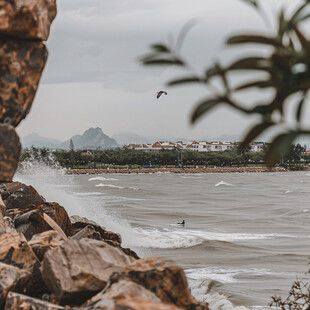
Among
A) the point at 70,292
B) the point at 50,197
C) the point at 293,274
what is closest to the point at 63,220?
the point at 70,292

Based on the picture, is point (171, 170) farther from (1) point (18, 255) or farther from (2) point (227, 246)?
(1) point (18, 255)

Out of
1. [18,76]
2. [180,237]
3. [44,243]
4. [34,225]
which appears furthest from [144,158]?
[18,76]

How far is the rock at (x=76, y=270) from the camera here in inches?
158

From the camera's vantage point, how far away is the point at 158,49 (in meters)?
1.89

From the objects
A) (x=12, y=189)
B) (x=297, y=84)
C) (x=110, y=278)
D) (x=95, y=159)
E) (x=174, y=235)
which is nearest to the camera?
(x=297, y=84)

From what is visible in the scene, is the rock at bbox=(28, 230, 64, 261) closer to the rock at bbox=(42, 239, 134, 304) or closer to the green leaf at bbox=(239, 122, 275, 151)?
the rock at bbox=(42, 239, 134, 304)

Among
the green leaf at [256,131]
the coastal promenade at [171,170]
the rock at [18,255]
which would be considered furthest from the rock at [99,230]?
the coastal promenade at [171,170]

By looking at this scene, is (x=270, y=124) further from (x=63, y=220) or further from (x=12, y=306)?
(x=63, y=220)

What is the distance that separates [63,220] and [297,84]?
6.77 metres

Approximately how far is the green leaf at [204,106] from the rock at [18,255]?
315 cm

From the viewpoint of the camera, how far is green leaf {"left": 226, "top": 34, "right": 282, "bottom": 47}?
5.85 ft

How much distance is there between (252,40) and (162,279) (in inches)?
96.1

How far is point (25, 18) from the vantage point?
389cm

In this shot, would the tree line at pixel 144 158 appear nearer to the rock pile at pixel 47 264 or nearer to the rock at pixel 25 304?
the rock pile at pixel 47 264
